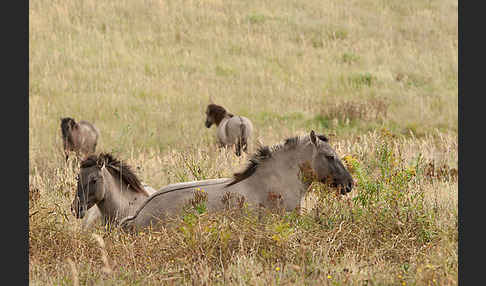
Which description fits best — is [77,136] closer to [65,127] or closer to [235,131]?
[65,127]

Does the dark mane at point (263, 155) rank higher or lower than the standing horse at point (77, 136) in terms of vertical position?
higher

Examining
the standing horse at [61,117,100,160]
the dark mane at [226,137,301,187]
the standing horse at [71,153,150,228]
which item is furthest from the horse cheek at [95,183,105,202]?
the standing horse at [61,117,100,160]

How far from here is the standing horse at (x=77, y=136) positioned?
570 inches

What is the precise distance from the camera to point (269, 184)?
7.04m

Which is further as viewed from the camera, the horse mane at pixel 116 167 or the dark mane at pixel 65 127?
the dark mane at pixel 65 127

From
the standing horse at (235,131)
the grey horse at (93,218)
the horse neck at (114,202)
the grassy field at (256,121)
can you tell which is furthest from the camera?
the standing horse at (235,131)

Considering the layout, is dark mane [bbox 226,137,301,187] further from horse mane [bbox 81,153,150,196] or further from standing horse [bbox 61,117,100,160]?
standing horse [bbox 61,117,100,160]

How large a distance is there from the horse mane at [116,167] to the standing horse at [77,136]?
6.83m

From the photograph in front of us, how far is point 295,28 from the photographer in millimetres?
28891

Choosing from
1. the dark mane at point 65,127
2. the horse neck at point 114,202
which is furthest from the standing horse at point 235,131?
the horse neck at point 114,202

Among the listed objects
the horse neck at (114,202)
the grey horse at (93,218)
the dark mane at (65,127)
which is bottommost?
the grey horse at (93,218)

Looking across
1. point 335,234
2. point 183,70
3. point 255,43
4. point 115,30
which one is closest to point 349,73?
point 255,43

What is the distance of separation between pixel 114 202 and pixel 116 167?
0.43 m

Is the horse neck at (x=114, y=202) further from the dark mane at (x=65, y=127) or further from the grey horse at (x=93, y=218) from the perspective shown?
the dark mane at (x=65, y=127)
